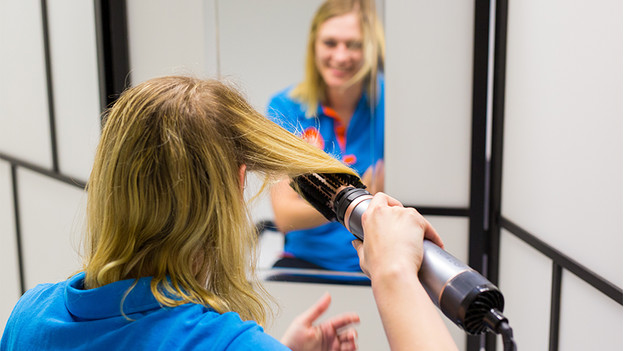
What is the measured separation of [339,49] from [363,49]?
3.3 inches

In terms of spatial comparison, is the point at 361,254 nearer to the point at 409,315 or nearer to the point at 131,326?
the point at 409,315

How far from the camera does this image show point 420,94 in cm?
173

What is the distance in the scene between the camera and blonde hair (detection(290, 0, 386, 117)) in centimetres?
173

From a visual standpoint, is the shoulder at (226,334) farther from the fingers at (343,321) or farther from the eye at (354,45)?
the eye at (354,45)

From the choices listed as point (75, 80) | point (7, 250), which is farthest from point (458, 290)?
point (7, 250)

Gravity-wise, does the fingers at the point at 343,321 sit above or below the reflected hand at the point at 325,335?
above

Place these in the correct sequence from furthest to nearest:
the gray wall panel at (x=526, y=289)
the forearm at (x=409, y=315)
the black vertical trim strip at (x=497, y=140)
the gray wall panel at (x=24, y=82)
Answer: the gray wall panel at (x=24, y=82), the black vertical trim strip at (x=497, y=140), the gray wall panel at (x=526, y=289), the forearm at (x=409, y=315)

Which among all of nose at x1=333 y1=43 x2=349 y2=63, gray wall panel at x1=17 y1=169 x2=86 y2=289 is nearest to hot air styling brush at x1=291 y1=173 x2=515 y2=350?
nose at x1=333 y1=43 x2=349 y2=63

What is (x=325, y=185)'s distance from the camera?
0.79 m

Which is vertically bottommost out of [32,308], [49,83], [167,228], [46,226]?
[46,226]

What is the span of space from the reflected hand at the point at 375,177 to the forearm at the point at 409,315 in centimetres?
123

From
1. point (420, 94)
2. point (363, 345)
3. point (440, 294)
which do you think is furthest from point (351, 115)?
point (440, 294)

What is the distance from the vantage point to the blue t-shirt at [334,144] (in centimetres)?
181

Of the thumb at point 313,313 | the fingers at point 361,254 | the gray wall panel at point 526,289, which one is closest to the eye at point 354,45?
the gray wall panel at point 526,289
